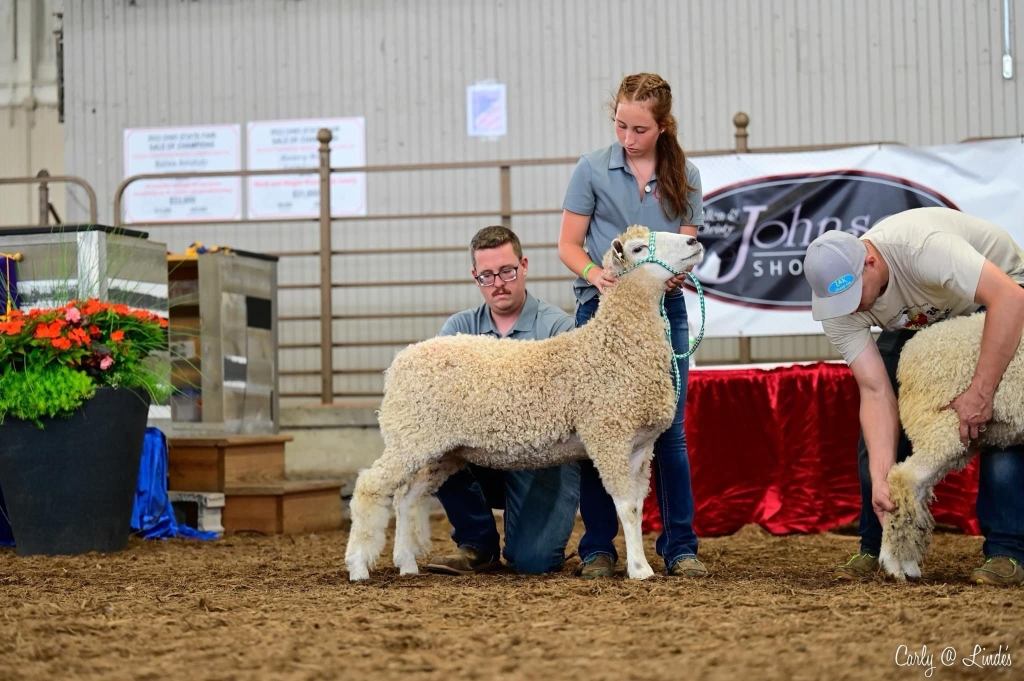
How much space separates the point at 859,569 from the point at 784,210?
3206 millimetres

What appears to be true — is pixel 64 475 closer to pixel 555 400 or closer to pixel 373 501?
pixel 373 501

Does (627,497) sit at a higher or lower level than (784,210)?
lower

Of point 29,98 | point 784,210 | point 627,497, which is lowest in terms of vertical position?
point 627,497

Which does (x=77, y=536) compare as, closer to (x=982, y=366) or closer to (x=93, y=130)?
(x=982, y=366)

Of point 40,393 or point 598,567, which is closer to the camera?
point 598,567

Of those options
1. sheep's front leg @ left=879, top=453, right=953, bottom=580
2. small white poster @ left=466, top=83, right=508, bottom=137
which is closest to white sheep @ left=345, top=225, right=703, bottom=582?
sheep's front leg @ left=879, top=453, right=953, bottom=580

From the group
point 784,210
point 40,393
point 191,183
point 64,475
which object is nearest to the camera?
point 40,393

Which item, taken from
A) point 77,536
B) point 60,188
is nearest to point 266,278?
point 77,536

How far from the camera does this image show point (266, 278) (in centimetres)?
614

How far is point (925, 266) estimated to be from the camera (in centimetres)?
286

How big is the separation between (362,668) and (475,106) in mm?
7139

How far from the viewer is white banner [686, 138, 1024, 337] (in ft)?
18.9

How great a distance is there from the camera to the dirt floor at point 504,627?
1.93m

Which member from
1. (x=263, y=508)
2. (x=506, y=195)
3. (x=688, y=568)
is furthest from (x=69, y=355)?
(x=506, y=195)
